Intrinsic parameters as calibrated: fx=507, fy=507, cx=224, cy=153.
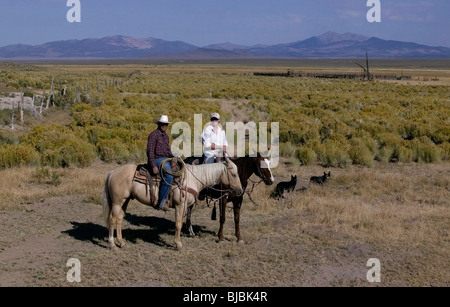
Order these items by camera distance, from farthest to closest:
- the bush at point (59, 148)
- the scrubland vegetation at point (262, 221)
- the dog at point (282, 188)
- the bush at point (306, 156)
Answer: the bush at point (306, 156) < the bush at point (59, 148) < the dog at point (282, 188) < the scrubland vegetation at point (262, 221)

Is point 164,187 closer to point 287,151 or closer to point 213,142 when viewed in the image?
point 213,142

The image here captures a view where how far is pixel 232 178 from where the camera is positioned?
8547mm

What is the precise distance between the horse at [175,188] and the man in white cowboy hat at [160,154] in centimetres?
14

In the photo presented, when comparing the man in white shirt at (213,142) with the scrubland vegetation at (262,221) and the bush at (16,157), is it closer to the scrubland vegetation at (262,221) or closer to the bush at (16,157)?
the scrubland vegetation at (262,221)

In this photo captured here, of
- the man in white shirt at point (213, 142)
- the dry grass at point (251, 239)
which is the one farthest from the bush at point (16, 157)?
Answer: the man in white shirt at point (213, 142)

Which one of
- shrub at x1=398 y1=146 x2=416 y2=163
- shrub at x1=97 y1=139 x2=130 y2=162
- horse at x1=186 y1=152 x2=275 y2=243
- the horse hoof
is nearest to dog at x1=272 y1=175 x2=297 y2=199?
horse at x1=186 y1=152 x2=275 y2=243

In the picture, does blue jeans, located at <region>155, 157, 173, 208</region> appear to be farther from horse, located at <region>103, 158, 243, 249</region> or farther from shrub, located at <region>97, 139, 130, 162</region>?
shrub, located at <region>97, 139, 130, 162</region>

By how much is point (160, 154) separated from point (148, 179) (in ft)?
1.57

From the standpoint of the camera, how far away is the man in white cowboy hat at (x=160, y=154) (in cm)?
800

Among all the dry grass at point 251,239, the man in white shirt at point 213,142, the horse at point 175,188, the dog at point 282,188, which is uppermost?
the man in white shirt at point 213,142

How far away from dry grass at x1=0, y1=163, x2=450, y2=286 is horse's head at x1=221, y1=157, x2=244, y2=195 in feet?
3.15

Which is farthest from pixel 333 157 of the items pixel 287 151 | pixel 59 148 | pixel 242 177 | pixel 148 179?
pixel 148 179

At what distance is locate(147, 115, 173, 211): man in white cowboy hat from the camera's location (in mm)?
8000
